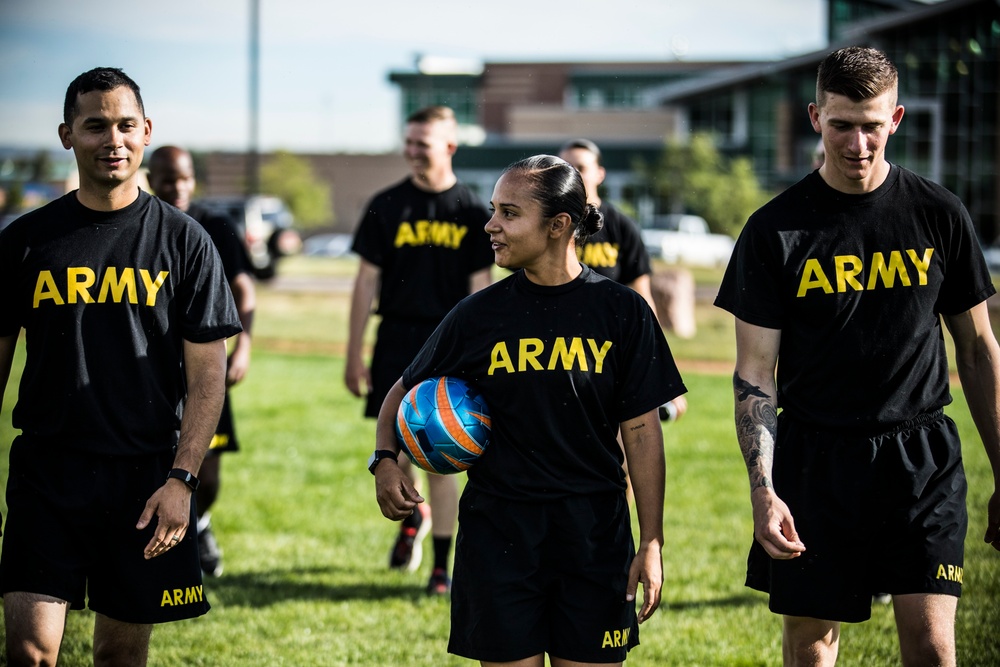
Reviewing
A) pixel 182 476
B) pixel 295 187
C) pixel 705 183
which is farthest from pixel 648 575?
pixel 295 187

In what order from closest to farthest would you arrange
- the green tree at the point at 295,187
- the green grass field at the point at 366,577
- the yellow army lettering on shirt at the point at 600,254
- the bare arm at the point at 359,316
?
the green grass field at the point at 366,577 < the yellow army lettering on shirt at the point at 600,254 < the bare arm at the point at 359,316 < the green tree at the point at 295,187

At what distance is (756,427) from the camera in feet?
13.1

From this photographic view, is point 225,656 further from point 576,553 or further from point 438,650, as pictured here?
point 576,553

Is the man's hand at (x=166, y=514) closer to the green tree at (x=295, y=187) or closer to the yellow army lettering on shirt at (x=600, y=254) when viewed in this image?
the yellow army lettering on shirt at (x=600, y=254)

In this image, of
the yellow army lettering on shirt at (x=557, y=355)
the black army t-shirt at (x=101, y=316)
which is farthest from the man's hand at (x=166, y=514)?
the yellow army lettering on shirt at (x=557, y=355)

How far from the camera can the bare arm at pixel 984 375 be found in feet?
13.5

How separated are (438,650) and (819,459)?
2.65 m

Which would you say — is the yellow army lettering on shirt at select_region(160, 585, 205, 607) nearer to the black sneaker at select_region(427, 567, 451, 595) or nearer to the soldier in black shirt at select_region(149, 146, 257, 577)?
the soldier in black shirt at select_region(149, 146, 257, 577)

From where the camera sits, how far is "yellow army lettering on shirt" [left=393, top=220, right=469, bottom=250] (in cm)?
720

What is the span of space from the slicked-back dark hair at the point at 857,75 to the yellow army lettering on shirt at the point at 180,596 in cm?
297

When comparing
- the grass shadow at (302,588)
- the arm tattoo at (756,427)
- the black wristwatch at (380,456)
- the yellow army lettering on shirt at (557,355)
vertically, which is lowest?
the grass shadow at (302,588)

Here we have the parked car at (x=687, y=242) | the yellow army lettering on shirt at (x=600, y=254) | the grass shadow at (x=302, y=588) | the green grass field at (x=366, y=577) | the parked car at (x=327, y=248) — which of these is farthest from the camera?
the parked car at (x=327, y=248)

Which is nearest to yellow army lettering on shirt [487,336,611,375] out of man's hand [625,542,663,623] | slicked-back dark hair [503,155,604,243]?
slicked-back dark hair [503,155,604,243]

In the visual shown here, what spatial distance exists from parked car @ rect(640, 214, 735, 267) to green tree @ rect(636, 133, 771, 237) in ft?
2.27
